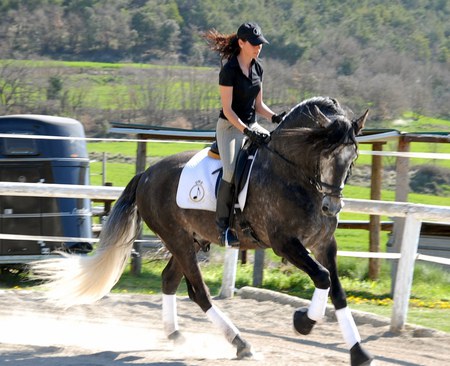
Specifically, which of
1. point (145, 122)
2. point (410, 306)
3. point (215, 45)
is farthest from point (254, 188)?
point (145, 122)

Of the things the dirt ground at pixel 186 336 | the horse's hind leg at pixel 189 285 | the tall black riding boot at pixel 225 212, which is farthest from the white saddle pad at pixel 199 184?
the dirt ground at pixel 186 336

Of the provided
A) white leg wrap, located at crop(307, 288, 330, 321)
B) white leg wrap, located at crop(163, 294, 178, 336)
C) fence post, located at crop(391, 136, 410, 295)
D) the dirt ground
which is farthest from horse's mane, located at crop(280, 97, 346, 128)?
fence post, located at crop(391, 136, 410, 295)

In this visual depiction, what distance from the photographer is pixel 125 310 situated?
886cm

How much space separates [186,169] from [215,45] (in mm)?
1083

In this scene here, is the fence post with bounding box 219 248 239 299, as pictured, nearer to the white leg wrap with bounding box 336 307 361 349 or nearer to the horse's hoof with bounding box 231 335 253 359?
the horse's hoof with bounding box 231 335 253 359

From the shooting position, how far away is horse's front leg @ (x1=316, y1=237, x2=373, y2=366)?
6180 mm

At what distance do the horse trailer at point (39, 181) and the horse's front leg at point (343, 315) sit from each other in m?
7.09

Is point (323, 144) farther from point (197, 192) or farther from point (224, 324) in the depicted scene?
point (224, 324)

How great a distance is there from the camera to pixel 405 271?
7852mm

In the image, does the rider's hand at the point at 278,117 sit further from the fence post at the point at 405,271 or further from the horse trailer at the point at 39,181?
the horse trailer at the point at 39,181

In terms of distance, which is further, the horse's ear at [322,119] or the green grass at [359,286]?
the green grass at [359,286]

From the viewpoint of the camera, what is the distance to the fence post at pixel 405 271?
25.4ft

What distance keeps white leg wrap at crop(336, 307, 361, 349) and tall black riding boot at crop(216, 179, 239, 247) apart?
1123 mm

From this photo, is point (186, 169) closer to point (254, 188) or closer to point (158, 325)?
point (254, 188)
